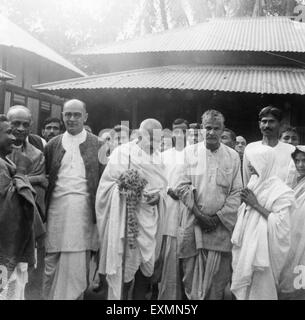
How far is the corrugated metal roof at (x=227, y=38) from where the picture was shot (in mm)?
12977

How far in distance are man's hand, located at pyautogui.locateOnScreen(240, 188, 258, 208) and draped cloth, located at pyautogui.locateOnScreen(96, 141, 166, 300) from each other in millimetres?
902

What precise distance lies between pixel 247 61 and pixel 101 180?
973 cm

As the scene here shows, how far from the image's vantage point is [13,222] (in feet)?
11.9

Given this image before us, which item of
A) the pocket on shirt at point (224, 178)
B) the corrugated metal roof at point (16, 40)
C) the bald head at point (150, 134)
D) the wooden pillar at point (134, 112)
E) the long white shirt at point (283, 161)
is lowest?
the pocket on shirt at point (224, 178)

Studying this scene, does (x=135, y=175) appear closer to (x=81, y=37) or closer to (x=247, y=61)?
(x=247, y=61)

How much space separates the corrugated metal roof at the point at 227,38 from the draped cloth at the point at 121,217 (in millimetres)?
8849

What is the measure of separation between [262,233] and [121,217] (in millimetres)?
1337

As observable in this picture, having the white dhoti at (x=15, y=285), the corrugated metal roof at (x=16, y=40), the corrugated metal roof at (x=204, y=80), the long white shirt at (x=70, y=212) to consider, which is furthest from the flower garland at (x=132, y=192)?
the corrugated metal roof at (x=16, y=40)

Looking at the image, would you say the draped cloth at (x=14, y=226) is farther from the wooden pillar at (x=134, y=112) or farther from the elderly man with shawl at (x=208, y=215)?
the wooden pillar at (x=134, y=112)

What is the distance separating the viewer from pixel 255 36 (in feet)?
45.1

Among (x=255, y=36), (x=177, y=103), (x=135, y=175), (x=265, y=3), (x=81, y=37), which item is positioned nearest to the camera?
(x=135, y=175)

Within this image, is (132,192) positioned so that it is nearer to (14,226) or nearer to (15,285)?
(14,226)

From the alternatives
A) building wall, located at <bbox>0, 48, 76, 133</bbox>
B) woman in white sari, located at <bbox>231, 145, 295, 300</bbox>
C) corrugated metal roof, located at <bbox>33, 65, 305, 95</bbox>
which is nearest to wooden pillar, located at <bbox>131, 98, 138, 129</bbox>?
corrugated metal roof, located at <bbox>33, 65, 305, 95</bbox>
